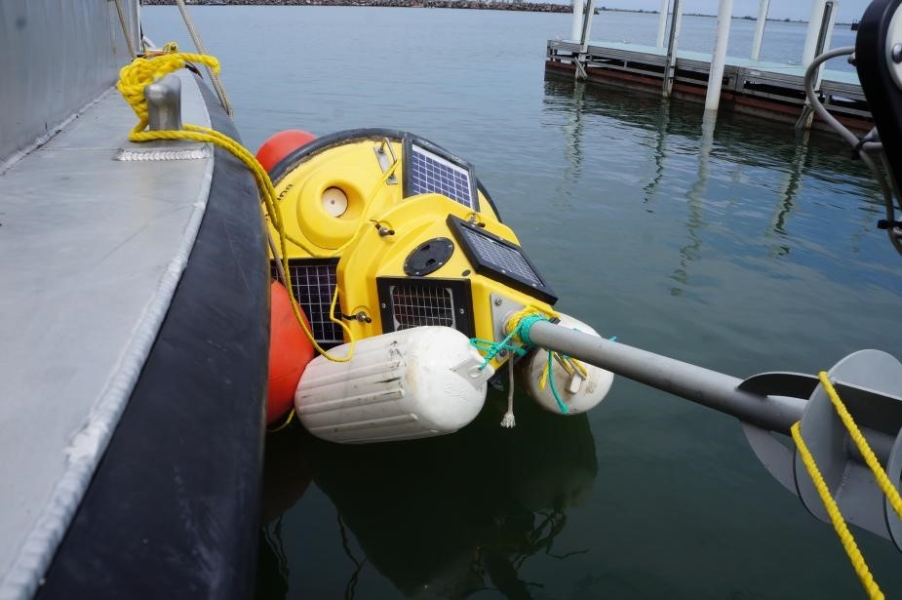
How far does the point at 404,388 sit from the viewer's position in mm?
3221

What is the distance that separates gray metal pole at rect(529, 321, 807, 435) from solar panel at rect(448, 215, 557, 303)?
306mm

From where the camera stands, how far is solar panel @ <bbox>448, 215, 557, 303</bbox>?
3.66 m

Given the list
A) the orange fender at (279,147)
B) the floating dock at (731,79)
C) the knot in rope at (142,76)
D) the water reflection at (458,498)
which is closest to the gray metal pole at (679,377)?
the water reflection at (458,498)

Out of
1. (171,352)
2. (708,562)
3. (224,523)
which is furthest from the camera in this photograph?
(708,562)

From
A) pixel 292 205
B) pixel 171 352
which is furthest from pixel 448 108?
pixel 171 352

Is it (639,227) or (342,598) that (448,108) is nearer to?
(639,227)

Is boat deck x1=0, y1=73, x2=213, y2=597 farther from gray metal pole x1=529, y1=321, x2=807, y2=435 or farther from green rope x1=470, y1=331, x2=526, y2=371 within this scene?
gray metal pole x1=529, y1=321, x2=807, y2=435

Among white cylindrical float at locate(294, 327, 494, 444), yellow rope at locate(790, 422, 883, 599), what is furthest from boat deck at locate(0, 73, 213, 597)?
yellow rope at locate(790, 422, 883, 599)

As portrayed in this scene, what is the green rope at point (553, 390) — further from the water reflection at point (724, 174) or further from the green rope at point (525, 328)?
the water reflection at point (724, 174)

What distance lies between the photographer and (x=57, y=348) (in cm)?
159

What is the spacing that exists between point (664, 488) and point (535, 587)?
3.60 ft

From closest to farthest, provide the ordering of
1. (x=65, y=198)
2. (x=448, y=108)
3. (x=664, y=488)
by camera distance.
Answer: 1. (x=65, y=198)
2. (x=664, y=488)
3. (x=448, y=108)

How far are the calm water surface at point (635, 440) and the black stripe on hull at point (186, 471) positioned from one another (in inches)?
59.3

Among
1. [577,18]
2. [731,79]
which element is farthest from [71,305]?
[577,18]
